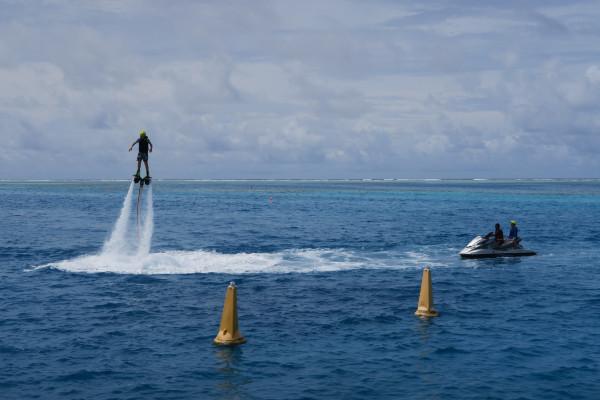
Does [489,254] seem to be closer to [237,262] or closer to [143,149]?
[237,262]

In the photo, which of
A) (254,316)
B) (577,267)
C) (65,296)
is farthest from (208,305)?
(577,267)

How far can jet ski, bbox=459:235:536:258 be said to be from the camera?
133 ft

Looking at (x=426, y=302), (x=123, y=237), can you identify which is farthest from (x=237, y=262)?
(x=426, y=302)

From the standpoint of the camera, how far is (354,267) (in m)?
37.6

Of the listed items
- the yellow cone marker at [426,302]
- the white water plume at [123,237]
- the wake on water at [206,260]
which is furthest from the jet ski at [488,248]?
the white water plume at [123,237]

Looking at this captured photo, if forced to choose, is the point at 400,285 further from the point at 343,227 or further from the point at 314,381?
the point at 343,227

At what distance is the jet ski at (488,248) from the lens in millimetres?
40594

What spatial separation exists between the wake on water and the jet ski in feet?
9.59

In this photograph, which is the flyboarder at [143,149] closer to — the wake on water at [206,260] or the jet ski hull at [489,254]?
the wake on water at [206,260]

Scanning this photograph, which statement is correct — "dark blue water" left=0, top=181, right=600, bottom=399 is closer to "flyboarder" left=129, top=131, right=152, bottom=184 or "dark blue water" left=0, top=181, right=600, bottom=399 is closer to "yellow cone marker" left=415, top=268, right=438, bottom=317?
"yellow cone marker" left=415, top=268, right=438, bottom=317

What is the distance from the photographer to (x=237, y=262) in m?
39.4

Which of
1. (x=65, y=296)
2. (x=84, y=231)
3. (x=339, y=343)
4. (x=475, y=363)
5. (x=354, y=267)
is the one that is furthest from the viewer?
(x=84, y=231)

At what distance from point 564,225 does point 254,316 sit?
5743 centimetres

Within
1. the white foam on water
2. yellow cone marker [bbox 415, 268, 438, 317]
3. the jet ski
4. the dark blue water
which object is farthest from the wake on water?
yellow cone marker [bbox 415, 268, 438, 317]
